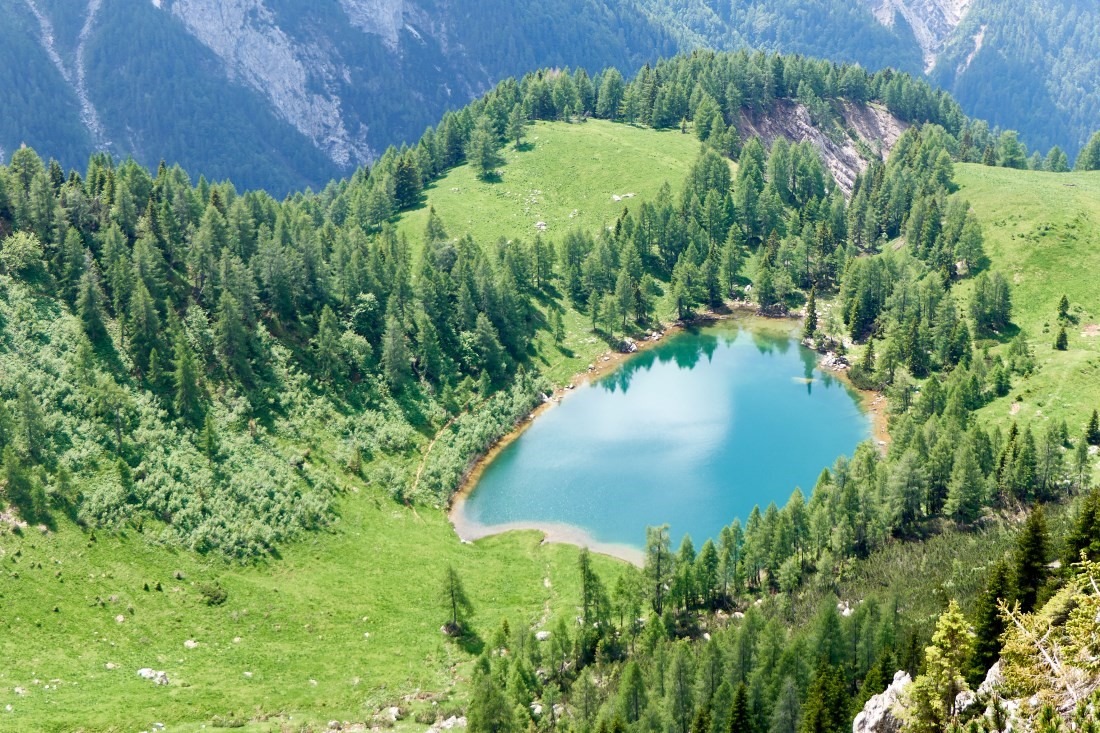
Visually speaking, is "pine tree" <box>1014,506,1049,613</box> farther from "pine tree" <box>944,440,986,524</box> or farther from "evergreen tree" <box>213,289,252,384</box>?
"evergreen tree" <box>213,289,252,384</box>

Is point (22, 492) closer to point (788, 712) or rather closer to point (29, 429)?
point (29, 429)

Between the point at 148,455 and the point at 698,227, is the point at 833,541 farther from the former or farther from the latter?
the point at 698,227

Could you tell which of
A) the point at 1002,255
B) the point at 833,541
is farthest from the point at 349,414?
the point at 1002,255

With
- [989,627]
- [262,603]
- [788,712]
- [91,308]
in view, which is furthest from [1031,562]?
[91,308]

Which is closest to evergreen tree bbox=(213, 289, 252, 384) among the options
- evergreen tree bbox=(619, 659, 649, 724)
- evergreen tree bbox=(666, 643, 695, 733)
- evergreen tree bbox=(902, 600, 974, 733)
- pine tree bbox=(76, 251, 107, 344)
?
pine tree bbox=(76, 251, 107, 344)

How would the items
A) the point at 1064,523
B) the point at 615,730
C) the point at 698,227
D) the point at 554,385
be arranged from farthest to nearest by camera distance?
the point at 698,227
the point at 554,385
the point at 1064,523
the point at 615,730

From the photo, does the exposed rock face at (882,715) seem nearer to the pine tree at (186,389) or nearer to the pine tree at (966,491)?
the pine tree at (966,491)

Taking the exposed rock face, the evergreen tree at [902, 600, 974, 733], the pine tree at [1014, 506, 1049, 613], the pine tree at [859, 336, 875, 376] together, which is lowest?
the exposed rock face
